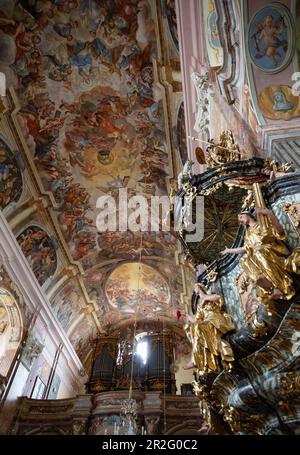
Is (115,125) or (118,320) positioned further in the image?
(118,320)

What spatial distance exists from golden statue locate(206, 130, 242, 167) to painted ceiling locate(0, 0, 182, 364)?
4.55m

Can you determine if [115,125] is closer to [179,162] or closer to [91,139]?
[91,139]

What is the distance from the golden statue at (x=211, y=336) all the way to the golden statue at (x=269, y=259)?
A: 73 centimetres

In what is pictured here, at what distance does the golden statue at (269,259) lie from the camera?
9.48 feet

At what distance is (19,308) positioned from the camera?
12016 mm

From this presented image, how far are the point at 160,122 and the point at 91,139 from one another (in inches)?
102

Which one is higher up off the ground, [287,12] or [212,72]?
[212,72]

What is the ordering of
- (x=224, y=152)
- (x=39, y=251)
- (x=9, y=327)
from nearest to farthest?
(x=224, y=152) < (x=9, y=327) < (x=39, y=251)

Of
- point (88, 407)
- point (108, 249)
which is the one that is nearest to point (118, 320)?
point (108, 249)

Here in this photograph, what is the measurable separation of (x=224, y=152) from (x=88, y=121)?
7.10m

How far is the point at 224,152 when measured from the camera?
539 centimetres

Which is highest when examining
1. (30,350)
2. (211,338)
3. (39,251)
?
(39,251)

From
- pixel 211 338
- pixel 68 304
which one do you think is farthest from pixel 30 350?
pixel 211 338

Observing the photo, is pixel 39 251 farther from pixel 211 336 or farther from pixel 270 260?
pixel 270 260
